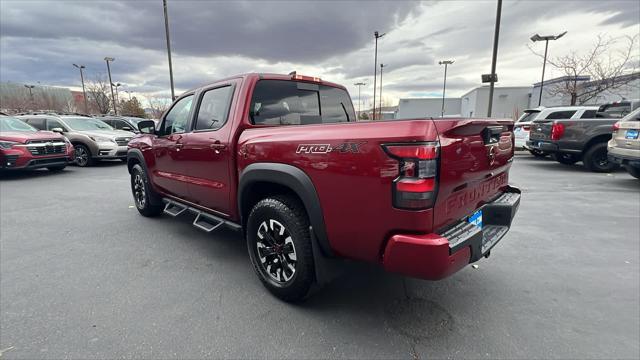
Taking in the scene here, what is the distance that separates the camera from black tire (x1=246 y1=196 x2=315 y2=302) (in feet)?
7.99

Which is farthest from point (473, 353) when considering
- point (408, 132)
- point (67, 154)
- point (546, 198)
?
point (67, 154)

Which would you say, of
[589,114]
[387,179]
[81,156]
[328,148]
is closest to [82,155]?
[81,156]

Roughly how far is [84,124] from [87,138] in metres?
1.19

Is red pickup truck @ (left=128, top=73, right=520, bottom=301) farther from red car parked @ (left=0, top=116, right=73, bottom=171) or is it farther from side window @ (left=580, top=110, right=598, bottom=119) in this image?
side window @ (left=580, top=110, right=598, bottom=119)

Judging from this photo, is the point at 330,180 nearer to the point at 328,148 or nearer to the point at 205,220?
the point at 328,148

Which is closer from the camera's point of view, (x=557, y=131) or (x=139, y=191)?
(x=139, y=191)

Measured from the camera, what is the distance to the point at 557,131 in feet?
28.6

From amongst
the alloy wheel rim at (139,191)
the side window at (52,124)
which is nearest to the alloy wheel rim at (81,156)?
the side window at (52,124)

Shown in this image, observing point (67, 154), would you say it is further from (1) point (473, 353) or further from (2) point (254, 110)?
(1) point (473, 353)

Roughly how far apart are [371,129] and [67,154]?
407 inches

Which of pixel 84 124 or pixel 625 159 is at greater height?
pixel 84 124

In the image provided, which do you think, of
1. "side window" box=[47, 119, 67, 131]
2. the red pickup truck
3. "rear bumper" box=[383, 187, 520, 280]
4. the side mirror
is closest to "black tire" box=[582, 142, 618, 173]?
the red pickup truck

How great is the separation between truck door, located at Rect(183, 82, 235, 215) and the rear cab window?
0.96ft

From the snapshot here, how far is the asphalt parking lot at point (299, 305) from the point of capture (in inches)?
86.4
